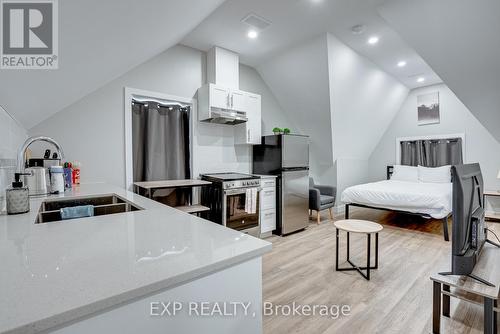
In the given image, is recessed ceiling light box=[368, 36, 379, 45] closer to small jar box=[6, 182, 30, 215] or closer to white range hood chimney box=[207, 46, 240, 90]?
white range hood chimney box=[207, 46, 240, 90]

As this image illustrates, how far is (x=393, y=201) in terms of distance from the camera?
12.9 ft

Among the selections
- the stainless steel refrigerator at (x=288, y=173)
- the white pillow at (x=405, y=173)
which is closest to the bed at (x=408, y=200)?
the stainless steel refrigerator at (x=288, y=173)

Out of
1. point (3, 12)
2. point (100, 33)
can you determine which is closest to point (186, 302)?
point (3, 12)

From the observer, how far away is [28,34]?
1.05 m

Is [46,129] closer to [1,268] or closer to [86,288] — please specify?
[1,268]

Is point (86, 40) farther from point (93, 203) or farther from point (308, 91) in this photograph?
point (308, 91)

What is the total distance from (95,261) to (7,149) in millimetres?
1281

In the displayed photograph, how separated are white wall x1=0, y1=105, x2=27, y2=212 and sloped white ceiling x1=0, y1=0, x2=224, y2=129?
0.07 metres

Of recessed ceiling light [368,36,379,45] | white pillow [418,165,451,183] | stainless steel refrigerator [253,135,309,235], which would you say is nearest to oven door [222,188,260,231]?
stainless steel refrigerator [253,135,309,235]

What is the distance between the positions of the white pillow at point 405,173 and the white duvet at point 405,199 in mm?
1298

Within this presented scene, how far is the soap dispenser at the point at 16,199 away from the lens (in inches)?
48.3

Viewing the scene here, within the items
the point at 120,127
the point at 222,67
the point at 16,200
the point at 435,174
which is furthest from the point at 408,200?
the point at 16,200

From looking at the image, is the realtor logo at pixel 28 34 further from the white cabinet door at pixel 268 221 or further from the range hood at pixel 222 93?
the white cabinet door at pixel 268 221

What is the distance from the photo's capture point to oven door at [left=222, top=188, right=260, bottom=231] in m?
3.27
